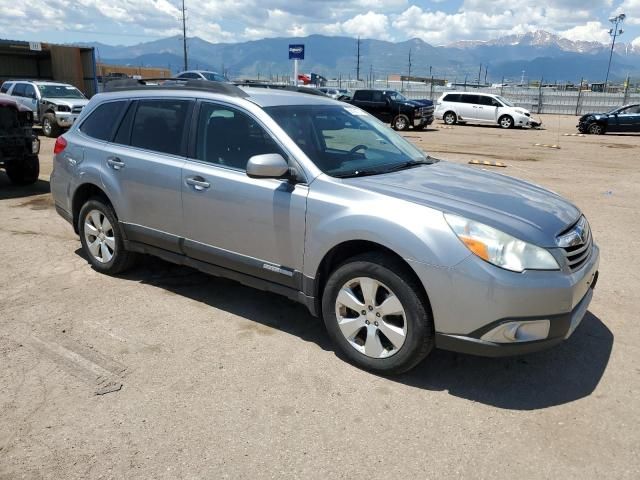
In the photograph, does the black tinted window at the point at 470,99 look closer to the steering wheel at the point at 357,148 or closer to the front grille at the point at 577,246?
→ the steering wheel at the point at 357,148

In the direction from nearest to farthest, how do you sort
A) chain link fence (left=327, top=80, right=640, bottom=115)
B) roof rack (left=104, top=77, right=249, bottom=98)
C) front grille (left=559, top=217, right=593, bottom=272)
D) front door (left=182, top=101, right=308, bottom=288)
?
1. front grille (left=559, top=217, right=593, bottom=272)
2. front door (left=182, top=101, right=308, bottom=288)
3. roof rack (left=104, top=77, right=249, bottom=98)
4. chain link fence (left=327, top=80, right=640, bottom=115)

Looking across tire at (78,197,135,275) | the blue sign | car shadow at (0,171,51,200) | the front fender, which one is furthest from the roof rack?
the blue sign

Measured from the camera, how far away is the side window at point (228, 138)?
394 centimetres

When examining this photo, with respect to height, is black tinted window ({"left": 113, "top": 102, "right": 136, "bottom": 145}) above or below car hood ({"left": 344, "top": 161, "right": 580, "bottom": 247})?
above

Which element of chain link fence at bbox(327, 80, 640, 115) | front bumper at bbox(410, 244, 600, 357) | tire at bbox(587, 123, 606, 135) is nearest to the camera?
front bumper at bbox(410, 244, 600, 357)

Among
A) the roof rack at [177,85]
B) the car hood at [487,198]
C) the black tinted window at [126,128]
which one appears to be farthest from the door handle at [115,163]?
the car hood at [487,198]

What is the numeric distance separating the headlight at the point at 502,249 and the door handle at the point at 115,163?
10.0 feet

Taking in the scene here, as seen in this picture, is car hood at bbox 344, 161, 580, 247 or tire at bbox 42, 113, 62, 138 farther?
tire at bbox 42, 113, 62, 138

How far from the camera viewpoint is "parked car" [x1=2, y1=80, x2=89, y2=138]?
1695 cm

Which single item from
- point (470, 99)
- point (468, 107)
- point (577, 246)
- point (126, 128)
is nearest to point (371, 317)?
point (577, 246)

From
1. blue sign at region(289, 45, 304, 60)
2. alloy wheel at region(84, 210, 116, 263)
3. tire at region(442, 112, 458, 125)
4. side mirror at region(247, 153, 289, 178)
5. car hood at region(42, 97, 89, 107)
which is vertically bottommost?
tire at region(442, 112, 458, 125)

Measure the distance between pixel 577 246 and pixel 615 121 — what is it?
23.7 metres

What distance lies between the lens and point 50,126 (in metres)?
17.2

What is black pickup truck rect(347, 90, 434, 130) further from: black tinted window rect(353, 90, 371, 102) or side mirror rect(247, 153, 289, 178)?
side mirror rect(247, 153, 289, 178)
